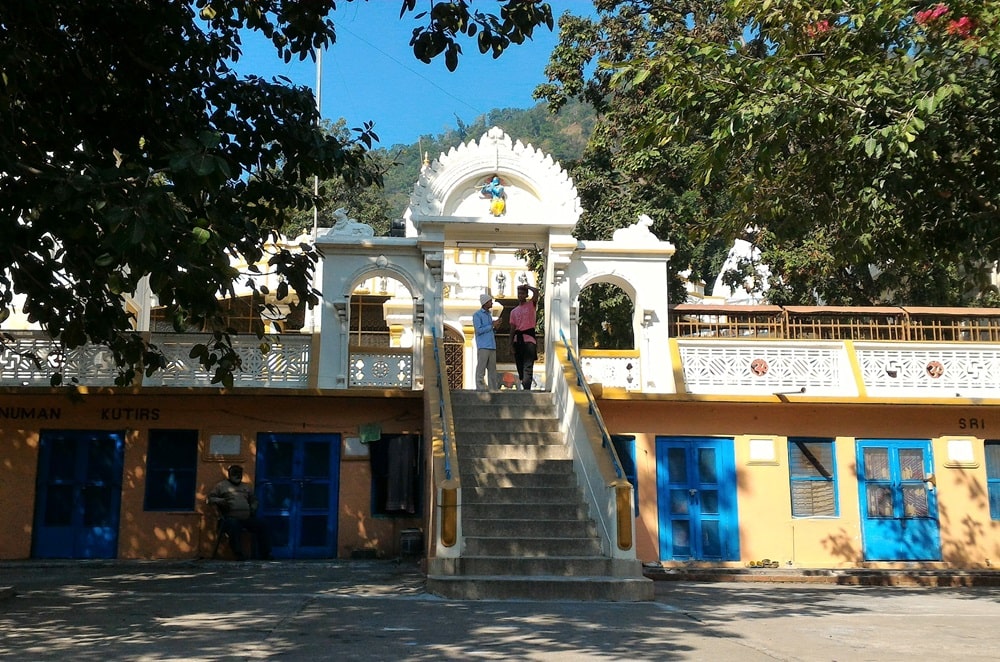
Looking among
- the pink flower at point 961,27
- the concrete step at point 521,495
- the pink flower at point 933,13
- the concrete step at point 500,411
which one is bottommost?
the concrete step at point 521,495

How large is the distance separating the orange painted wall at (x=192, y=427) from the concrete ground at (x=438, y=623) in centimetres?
241

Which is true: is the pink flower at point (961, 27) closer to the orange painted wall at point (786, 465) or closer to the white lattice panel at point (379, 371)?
the orange painted wall at point (786, 465)

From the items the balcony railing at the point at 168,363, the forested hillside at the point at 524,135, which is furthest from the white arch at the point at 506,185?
the forested hillside at the point at 524,135

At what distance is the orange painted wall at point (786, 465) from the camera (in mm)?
14711

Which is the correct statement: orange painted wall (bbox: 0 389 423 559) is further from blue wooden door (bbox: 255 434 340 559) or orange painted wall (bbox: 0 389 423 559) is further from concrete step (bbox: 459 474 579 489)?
concrete step (bbox: 459 474 579 489)

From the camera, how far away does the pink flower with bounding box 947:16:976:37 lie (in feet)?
30.7

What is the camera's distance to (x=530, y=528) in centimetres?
1086

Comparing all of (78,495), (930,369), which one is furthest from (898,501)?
(78,495)

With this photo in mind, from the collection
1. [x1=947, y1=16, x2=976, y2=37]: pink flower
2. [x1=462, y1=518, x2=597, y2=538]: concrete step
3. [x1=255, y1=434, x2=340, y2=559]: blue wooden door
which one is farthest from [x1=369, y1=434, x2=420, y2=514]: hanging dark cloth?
[x1=947, y1=16, x2=976, y2=37]: pink flower

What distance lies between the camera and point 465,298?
28922 millimetres

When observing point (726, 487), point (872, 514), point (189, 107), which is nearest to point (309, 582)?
point (189, 107)

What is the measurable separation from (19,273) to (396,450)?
6944mm

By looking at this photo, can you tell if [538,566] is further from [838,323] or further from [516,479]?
[838,323]

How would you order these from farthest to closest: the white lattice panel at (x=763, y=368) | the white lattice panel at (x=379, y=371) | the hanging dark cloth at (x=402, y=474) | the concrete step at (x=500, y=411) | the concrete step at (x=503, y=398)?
the white lattice panel at (x=763, y=368), the white lattice panel at (x=379, y=371), the hanging dark cloth at (x=402, y=474), the concrete step at (x=503, y=398), the concrete step at (x=500, y=411)
